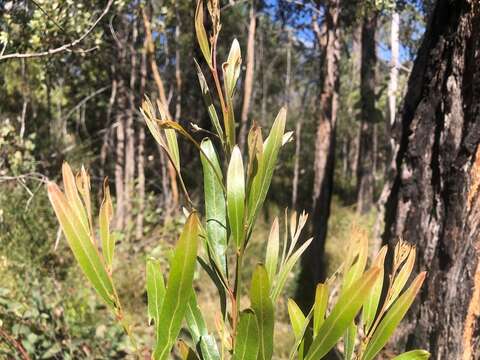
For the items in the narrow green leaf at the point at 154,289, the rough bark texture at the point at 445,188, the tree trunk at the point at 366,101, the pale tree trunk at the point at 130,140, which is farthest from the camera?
the tree trunk at the point at 366,101

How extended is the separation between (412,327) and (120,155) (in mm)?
6740

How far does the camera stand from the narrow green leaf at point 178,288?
0.73 m

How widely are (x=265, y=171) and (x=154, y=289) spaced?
0.25 m

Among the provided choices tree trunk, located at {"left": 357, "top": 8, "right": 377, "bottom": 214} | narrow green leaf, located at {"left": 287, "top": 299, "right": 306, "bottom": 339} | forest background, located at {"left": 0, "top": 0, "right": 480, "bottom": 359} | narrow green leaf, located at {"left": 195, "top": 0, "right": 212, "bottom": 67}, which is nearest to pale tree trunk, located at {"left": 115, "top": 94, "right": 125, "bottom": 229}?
forest background, located at {"left": 0, "top": 0, "right": 480, "bottom": 359}

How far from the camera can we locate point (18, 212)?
5.75 meters

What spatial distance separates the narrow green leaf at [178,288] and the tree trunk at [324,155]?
570 cm

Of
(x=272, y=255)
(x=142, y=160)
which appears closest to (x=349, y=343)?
(x=272, y=255)

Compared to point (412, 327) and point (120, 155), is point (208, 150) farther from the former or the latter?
point (120, 155)

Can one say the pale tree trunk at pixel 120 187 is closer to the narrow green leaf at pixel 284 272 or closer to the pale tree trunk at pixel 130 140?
the pale tree trunk at pixel 130 140

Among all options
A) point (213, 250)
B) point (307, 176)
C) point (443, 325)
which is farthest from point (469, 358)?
point (307, 176)

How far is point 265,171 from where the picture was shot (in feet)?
2.81

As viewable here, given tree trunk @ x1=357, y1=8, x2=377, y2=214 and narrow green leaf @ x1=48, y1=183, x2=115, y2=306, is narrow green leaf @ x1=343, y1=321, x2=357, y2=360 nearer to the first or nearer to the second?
narrow green leaf @ x1=48, y1=183, x2=115, y2=306

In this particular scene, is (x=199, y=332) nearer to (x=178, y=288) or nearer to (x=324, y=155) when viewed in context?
(x=178, y=288)

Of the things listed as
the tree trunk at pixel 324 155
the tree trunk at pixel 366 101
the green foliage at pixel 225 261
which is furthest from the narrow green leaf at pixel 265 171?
the tree trunk at pixel 366 101
